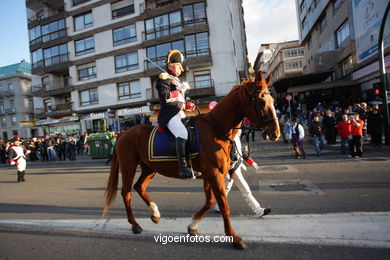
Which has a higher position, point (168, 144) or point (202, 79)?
point (202, 79)

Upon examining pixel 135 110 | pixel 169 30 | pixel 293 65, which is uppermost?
pixel 293 65

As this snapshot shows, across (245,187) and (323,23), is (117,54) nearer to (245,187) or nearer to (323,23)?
(323,23)

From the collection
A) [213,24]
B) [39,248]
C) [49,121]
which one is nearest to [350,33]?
[213,24]

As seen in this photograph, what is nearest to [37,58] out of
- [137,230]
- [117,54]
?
[117,54]

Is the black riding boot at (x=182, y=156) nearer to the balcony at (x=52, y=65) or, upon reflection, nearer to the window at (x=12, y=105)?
the balcony at (x=52, y=65)

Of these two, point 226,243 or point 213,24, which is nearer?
point 226,243

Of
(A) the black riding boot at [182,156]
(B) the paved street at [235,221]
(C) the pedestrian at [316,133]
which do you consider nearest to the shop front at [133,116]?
(C) the pedestrian at [316,133]

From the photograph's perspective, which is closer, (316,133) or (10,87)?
(316,133)

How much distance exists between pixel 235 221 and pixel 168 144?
5.68 feet

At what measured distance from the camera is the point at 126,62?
87.7 ft

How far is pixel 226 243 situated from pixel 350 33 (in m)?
21.9

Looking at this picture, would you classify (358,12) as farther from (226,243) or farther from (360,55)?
(226,243)

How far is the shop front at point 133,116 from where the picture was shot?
24784mm

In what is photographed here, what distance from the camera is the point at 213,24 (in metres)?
23.8
